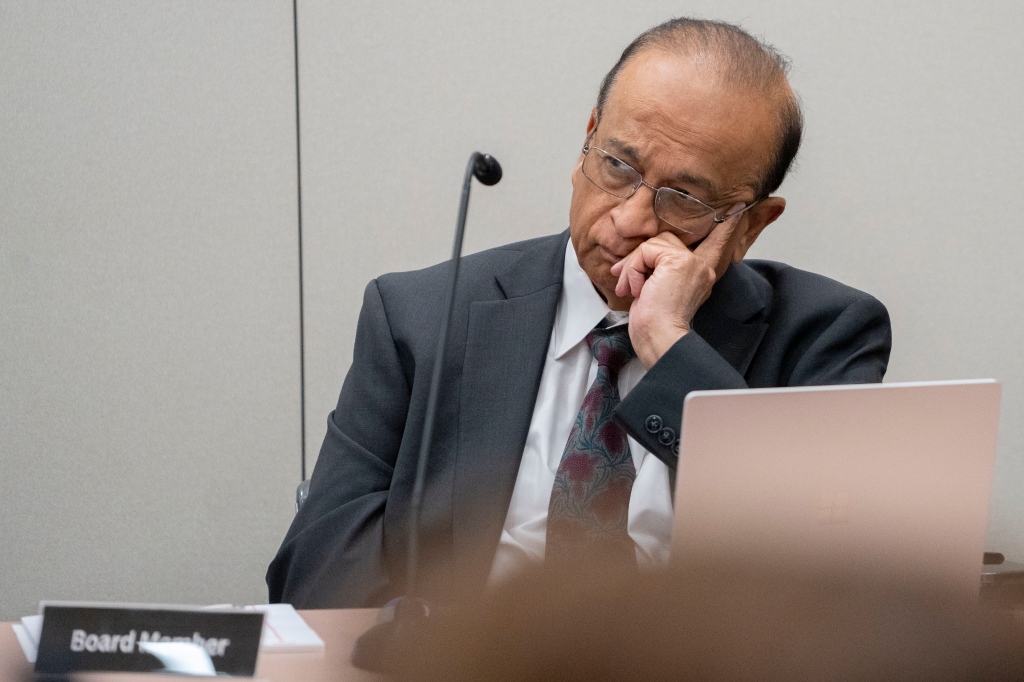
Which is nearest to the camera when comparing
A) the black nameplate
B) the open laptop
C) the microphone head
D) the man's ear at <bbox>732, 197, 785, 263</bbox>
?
the black nameplate

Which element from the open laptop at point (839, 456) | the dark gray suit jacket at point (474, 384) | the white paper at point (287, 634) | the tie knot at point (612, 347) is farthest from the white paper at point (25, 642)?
the tie knot at point (612, 347)

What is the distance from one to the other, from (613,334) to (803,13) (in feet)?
3.92

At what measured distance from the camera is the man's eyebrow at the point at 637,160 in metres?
1.39

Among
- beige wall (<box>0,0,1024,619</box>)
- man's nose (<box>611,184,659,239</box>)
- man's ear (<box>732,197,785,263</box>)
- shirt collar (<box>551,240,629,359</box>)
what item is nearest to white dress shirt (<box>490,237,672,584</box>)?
shirt collar (<box>551,240,629,359</box>)

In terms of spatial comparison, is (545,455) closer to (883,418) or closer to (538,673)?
(883,418)

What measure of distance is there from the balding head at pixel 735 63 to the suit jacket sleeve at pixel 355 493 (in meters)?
0.49

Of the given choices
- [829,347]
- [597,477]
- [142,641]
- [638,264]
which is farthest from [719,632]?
[829,347]

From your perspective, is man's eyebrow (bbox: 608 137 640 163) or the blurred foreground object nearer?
the blurred foreground object

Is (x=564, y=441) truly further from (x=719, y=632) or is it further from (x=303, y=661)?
(x=719, y=632)

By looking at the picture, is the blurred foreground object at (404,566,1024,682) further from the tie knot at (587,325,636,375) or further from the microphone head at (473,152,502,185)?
the tie knot at (587,325,636,375)

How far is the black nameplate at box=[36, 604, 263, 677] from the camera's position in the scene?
738 mm

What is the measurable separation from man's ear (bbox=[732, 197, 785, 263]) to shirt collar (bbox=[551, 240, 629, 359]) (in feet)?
0.75

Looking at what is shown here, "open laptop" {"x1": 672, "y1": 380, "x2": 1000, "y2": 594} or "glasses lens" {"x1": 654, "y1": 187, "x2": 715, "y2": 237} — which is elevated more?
"glasses lens" {"x1": 654, "y1": 187, "x2": 715, "y2": 237}

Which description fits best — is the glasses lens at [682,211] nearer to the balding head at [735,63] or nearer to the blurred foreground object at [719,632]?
the balding head at [735,63]
